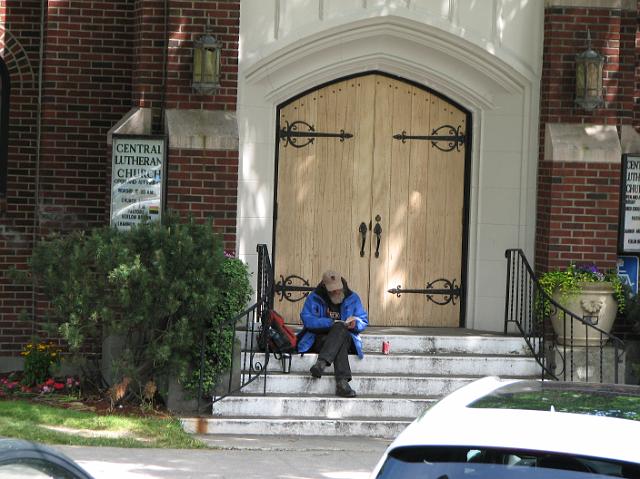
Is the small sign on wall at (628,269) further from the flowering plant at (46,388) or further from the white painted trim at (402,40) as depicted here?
the flowering plant at (46,388)

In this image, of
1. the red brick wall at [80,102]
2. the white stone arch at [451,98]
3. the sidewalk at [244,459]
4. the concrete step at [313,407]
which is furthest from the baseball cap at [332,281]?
the red brick wall at [80,102]

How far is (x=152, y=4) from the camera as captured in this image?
1222cm

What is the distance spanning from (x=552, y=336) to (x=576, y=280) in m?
0.63

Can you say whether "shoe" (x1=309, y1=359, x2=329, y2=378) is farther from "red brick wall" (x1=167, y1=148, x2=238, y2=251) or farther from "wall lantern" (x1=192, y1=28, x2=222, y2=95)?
"wall lantern" (x1=192, y1=28, x2=222, y2=95)

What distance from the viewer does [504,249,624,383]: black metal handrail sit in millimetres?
11844

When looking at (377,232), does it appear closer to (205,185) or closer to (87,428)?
(205,185)

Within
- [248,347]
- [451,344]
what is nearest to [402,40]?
[451,344]

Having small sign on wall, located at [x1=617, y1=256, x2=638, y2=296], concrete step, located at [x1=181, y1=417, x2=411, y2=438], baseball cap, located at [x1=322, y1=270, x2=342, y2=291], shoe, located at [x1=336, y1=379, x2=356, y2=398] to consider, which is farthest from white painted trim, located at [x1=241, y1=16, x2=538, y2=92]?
concrete step, located at [x1=181, y1=417, x2=411, y2=438]

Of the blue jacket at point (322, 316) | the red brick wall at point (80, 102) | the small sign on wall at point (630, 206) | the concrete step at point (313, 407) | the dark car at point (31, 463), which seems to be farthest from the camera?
the red brick wall at point (80, 102)

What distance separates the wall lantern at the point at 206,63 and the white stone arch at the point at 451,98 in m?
0.51

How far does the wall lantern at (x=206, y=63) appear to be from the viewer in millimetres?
11758

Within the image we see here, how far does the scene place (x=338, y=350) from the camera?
11.2 meters

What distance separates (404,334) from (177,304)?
8.92ft

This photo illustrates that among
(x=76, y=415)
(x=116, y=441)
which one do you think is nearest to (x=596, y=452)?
(x=116, y=441)
